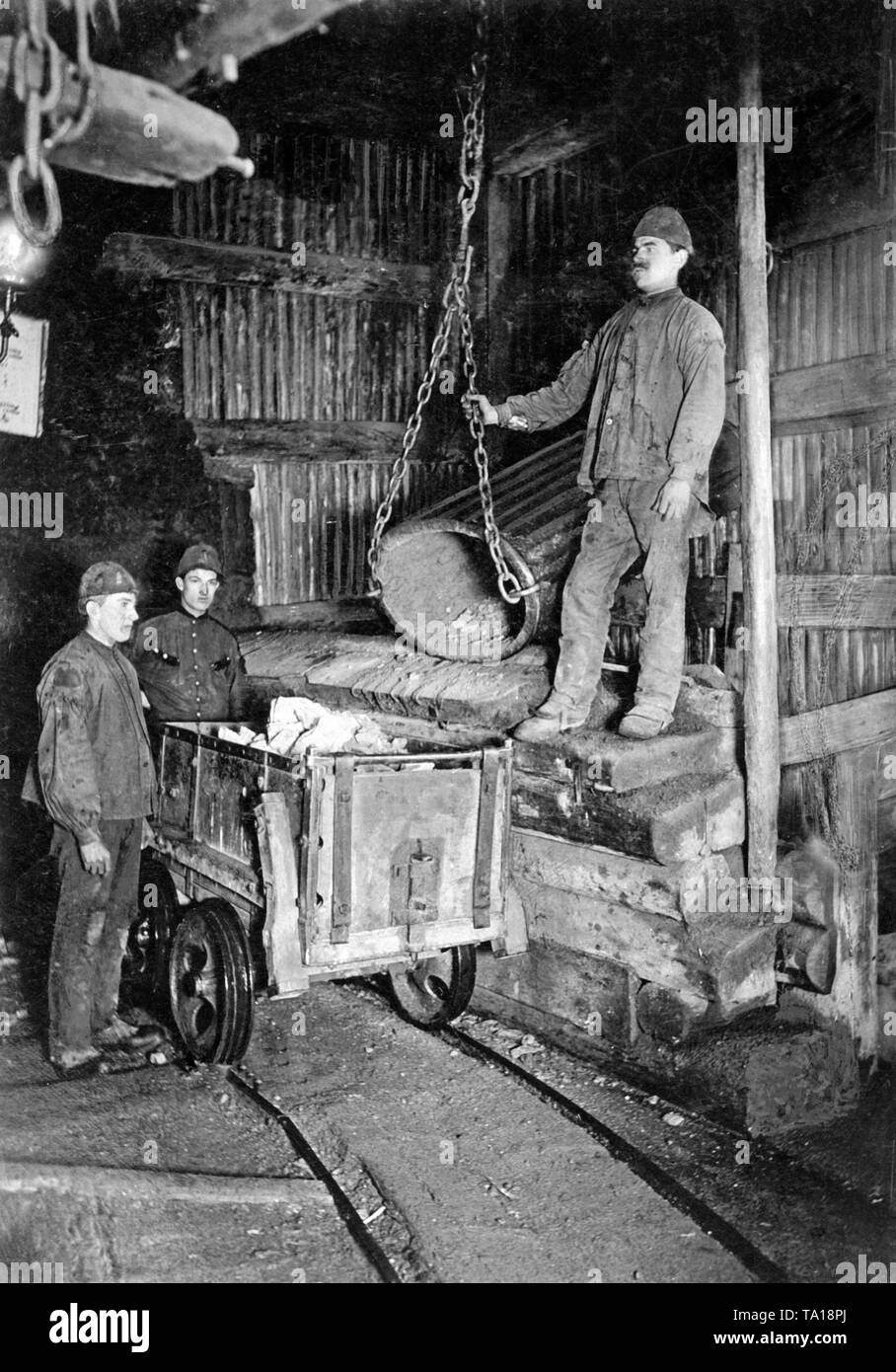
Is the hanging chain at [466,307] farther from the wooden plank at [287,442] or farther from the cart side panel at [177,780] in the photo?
the wooden plank at [287,442]

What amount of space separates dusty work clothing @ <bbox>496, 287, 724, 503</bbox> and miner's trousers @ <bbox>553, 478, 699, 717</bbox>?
154 mm

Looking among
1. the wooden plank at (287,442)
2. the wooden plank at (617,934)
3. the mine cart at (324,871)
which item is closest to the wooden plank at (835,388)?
the mine cart at (324,871)

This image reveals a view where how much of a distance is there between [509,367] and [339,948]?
18.6ft

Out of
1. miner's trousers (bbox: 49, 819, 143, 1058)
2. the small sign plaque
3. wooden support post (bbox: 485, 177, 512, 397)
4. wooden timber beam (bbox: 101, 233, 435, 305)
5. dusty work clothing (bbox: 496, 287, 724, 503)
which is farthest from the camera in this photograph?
wooden support post (bbox: 485, 177, 512, 397)

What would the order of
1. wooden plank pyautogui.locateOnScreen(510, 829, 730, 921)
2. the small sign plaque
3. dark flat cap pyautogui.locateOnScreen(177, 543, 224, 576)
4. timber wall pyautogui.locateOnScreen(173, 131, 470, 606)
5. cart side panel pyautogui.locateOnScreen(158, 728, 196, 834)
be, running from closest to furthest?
wooden plank pyautogui.locateOnScreen(510, 829, 730, 921) < cart side panel pyautogui.locateOnScreen(158, 728, 196, 834) < dark flat cap pyautogui.locateOnScreen(177, 543, 224, 576) < the small sign plaque < timber wall pyautogui.locateOnScreen(173, 131, 470, 606)

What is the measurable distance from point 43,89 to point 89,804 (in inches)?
118

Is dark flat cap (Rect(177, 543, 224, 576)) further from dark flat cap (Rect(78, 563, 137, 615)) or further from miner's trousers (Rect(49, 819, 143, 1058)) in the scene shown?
miner's trousers (Rect(49, 819, 143, 1058))

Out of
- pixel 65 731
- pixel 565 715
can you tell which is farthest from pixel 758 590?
pixel 65 731

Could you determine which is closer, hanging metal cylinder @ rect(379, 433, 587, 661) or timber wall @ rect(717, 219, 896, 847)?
timber wall @ rect(717, 219, 896, 847)

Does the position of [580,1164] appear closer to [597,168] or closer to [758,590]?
[758,590]

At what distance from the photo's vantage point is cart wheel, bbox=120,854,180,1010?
6.08 meters

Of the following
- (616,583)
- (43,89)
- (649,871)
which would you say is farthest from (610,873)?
(43,89)

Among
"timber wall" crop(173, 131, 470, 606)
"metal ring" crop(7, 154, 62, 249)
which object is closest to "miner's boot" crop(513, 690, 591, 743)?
"metal ring" crop(7, 154, 62, 249)

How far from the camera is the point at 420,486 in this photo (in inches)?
357
